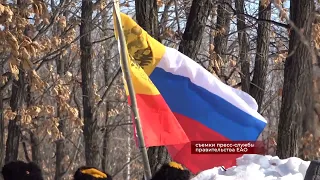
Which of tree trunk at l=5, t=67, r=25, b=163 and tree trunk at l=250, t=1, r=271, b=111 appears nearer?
tree trunk at l=5, t=67, r=25, b=163

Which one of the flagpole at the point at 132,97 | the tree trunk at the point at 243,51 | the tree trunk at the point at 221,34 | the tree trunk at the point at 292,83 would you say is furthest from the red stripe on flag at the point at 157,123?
the tree trunk at the point at 243,51

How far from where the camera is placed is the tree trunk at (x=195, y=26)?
868cm

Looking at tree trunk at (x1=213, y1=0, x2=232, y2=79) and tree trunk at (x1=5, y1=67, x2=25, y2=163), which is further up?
tree trunk at (x1=213, y1=0, x2=232, y2=79)

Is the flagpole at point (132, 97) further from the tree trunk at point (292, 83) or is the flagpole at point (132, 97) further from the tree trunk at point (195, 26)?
the tree trunk at point (195, 26)

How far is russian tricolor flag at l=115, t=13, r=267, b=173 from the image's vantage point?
6.74 meters

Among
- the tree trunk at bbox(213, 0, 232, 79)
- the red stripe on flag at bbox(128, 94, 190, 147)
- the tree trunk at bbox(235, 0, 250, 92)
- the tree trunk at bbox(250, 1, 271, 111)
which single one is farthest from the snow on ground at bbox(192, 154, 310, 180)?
the tree trunk at bbox(250, 1, 271, 111)

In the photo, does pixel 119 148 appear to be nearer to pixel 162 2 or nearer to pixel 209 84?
pixel 162 2

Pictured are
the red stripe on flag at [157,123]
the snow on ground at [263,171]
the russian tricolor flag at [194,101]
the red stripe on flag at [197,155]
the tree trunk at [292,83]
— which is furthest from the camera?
the tree trunk at [292,83]

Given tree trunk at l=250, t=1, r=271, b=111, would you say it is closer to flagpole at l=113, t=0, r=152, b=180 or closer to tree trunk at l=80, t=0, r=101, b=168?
tree trunk at l=80, t=0, r=101, b=168

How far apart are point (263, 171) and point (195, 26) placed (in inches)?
163

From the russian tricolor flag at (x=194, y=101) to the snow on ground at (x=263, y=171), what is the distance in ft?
5.51

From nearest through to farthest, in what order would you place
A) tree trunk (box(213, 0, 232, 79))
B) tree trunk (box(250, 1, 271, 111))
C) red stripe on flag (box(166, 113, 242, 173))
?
red stripe on flag (box(166, 113, 242, 173)), tree trunk (box(213, 0, 232, 79)), tree trunk (box(250, 1, 271, 111))

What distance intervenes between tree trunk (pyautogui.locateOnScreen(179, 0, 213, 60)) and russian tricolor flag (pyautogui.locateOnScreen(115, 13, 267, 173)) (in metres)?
1.83

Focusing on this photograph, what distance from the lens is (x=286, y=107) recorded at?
26.1ft
